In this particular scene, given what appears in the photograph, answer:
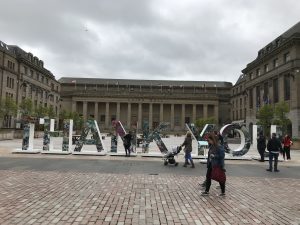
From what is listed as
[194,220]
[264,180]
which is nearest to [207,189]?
[194,220]

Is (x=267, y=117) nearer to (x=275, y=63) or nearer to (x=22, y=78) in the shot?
(x=275, y=63)

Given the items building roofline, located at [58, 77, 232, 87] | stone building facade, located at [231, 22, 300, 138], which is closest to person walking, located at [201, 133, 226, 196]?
stone building facade, located at [231, 22, 300, 138]

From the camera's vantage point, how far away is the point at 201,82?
136250 millimetres

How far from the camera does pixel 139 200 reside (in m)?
9.50

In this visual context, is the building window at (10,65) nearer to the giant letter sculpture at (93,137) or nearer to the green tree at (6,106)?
the green tree at (6,106)

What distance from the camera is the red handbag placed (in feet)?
34.4

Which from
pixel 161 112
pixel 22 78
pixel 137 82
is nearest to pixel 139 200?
pixel 22 78

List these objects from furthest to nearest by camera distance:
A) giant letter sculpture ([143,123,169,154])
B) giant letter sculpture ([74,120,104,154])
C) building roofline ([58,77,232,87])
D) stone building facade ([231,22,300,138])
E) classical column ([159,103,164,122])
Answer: building roofline ([58,77,232,87]) < classical column ([159,103,164,122]) < stone building facade ([231,22,300,138]) < giant letter sculpture ([74,120,104,154]) < giant letter sculpture ([143,123,169,154])

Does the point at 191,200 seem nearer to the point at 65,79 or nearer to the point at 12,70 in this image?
the point at 12,70

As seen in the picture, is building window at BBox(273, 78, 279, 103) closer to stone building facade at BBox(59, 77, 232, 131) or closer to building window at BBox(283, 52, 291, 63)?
building window at BBox(283, 52, 291, 63)

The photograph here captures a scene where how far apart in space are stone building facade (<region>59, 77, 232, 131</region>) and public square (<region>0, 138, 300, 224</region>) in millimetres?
104595

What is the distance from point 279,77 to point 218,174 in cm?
5382

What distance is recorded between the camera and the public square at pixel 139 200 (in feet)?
25.1

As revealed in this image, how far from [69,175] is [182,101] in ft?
356
